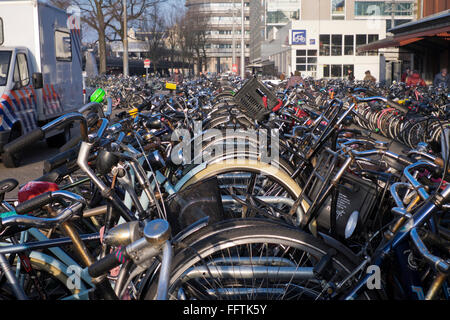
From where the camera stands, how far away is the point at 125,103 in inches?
809

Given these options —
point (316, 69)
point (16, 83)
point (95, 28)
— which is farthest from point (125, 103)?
point (316, 69)

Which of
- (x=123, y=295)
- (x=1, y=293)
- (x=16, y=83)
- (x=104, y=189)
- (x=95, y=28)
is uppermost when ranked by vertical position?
(x=95, y=28)

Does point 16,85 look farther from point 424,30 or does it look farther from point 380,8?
point 380,8

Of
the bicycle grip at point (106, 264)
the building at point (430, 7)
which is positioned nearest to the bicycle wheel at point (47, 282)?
→ the bicycle grip at point (106, 264)

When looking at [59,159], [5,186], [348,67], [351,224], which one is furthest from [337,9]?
[5,186]

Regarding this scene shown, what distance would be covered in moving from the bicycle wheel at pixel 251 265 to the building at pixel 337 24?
37.2m

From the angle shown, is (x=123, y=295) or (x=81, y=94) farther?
(x=81, y=94)

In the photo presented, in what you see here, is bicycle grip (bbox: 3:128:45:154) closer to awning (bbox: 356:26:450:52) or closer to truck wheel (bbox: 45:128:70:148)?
truck wheel (bbox: 45:128:70:148)

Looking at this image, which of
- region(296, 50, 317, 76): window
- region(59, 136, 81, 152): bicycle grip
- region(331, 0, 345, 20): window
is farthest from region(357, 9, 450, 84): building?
region(331, 0, 345, 20): window

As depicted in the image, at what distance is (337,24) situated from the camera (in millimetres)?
44219

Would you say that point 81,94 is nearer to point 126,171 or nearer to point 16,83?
point 16,83

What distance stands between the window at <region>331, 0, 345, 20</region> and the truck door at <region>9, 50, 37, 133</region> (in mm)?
49318

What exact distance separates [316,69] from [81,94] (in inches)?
1280

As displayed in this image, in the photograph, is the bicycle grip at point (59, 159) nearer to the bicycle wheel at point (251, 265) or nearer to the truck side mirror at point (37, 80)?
the bicycle wheel at point (251, 265)
